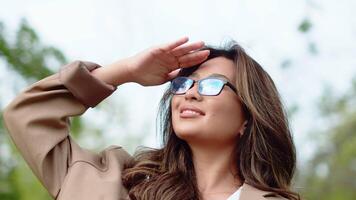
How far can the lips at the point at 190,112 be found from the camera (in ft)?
9.91

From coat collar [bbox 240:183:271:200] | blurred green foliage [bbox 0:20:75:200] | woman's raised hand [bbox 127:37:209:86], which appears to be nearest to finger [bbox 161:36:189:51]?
woman's raised hand [bbox 127:37:209:86]

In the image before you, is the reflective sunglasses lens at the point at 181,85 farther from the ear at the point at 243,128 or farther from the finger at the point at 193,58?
the ear at the point at 243,128

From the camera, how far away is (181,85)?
3096mm

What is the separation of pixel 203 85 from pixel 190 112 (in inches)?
4.3

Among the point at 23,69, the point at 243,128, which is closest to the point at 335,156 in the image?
the point at 23,69

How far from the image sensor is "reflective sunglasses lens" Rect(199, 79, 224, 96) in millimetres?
3053

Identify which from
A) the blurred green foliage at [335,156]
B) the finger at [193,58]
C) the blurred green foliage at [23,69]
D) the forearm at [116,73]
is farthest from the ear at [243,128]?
the blurred green foliage at [335,156]

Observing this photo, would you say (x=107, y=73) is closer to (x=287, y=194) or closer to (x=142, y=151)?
(x=142, y=151)

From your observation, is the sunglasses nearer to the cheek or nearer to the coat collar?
the cheek

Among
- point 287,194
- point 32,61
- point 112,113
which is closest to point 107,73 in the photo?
point 287,194

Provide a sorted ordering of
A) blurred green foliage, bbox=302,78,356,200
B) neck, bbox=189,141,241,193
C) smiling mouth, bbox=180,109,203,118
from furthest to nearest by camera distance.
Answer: blurred green foliage, bbox=302,78,356,200 < neck, bbox=189,141,241,193 < smiling mouth, bbox=180,109,203,118

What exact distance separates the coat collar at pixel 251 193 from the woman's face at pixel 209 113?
0.58 ft

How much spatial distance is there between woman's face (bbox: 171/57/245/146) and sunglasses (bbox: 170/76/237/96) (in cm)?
1

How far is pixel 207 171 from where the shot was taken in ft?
10.3
